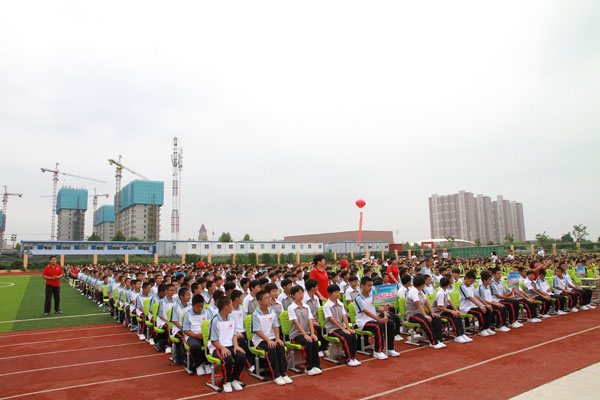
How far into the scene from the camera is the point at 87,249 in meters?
50.2

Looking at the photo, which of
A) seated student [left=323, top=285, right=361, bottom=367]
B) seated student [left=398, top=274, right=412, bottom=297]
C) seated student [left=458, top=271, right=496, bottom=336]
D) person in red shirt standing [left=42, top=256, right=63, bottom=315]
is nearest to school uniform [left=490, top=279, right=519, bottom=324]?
seated student [left=458, top=271, right=496, bottom=336]

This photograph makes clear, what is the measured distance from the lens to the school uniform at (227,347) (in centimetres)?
483

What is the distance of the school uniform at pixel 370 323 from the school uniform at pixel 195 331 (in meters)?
2.55

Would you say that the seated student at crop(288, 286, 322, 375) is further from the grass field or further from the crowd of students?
the grass field

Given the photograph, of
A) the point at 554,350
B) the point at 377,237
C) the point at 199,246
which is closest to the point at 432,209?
the point at 377,237

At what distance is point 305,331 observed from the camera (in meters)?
5.74

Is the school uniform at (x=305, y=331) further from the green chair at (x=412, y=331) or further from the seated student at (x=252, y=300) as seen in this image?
the green chair at (x=412, y=331)

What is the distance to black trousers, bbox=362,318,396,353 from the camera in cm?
604

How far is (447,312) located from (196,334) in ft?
15.3

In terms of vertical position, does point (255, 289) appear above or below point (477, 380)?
above

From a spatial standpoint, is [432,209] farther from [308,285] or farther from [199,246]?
[308,285]

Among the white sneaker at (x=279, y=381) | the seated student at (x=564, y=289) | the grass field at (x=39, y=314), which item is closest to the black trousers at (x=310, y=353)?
the white sneaker at (x=279, y=381)

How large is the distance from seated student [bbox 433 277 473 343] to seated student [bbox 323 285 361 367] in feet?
7.22

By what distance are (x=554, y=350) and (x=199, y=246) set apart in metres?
41.9
